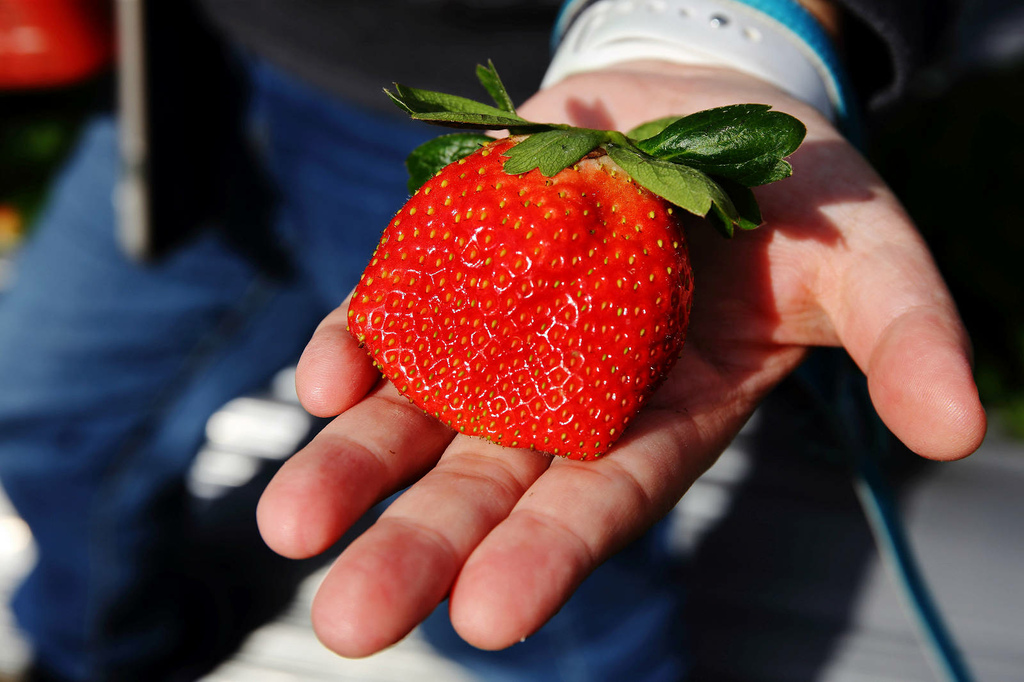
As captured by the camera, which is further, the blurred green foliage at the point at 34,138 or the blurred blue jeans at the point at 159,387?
the blurred green foliage at the point at 34,138

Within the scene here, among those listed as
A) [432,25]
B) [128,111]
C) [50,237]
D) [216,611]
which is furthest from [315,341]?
[216,611]

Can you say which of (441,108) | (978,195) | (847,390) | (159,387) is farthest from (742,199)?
(978,195)

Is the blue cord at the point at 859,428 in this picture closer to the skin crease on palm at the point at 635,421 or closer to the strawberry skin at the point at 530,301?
the skin crease on palm at the point at 635,421

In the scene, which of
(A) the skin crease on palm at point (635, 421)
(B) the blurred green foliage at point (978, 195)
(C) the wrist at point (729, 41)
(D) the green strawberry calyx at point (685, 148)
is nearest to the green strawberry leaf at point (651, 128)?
(D) the green strawberry calyx at point (685, 148)

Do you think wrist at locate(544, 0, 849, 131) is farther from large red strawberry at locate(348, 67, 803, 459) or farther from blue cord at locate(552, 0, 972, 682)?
large red strawberry at locate(348, 67, 803, 459)

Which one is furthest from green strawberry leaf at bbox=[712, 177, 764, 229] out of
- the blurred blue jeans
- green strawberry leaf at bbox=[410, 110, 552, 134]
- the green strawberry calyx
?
the blurred blue jeans

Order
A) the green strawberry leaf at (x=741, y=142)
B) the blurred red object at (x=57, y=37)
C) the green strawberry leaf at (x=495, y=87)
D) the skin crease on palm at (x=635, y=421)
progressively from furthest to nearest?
the blurred red object at (x=57, y=37)
the green strawberry leaf at (x=495, y=87)
the green strawberry leaf at (x=741, y=142)
the skin crease on palm at (x=635, y=421)

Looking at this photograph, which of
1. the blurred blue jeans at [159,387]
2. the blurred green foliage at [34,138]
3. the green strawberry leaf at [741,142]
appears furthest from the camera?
the blurred green foliage at [34,138]

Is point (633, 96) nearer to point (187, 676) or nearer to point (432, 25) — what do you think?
point (432, 25)
